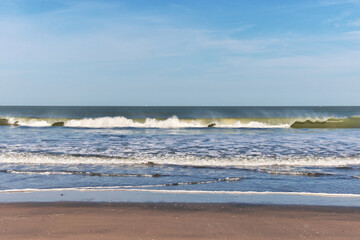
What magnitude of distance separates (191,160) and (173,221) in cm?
560

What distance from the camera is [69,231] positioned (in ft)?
15.0

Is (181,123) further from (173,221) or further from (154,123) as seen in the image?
(173,221)

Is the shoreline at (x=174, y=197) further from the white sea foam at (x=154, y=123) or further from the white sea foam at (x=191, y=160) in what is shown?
the white sea foam at (x=154, y=123)

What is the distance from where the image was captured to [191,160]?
10586 millimetres

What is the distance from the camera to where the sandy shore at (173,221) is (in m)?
4.46

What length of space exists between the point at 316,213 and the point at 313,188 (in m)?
1.93

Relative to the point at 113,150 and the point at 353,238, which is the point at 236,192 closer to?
the point at 353,238

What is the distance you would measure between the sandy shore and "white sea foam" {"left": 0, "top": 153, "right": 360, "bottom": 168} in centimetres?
438

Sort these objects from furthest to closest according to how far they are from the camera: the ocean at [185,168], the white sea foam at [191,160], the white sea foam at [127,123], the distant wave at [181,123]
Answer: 1. the white sea foam at [127,123]
2. the distant wave at [181,123]
3. the white sea foam at [191,160]
4. the ocean at [185,168]

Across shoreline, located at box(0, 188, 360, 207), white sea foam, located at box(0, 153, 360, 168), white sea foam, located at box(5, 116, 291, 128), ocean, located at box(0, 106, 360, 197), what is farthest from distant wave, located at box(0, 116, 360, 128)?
shoreline, located at box(0, 188, 360, 207)

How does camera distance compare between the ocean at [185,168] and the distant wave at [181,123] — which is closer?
the ocean at [185,168]

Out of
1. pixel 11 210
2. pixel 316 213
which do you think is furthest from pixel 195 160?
pixel 11 210

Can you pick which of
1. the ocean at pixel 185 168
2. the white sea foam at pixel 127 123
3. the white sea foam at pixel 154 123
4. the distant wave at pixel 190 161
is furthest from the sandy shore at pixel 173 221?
the white sea foam at pixel 127 123

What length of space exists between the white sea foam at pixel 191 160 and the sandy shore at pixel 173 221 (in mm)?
4380
